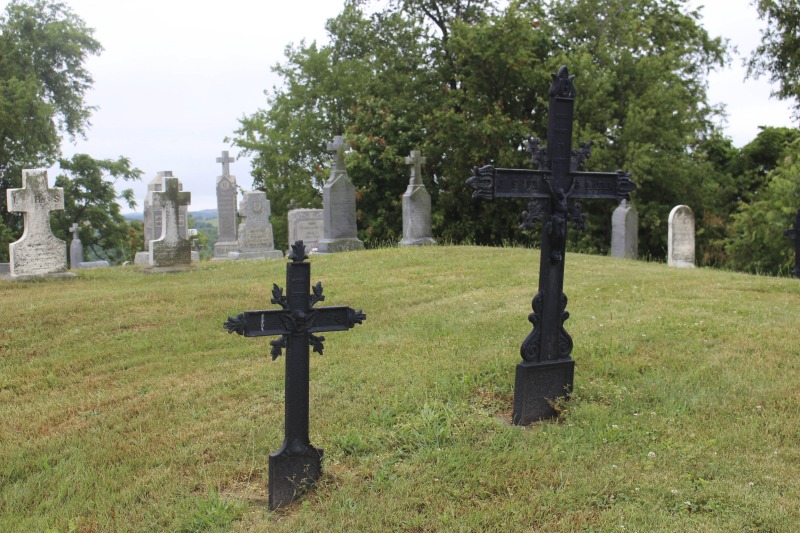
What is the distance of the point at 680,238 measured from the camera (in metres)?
15.3

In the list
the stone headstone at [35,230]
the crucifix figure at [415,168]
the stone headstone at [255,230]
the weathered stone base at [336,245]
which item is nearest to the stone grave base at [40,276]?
the stone headstone at [35,230]

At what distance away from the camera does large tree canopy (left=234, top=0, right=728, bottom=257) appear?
21.6 meters

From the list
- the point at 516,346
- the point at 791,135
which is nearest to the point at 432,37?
the point at 791,135

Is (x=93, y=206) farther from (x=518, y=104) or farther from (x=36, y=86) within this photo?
(x=518, y=104)

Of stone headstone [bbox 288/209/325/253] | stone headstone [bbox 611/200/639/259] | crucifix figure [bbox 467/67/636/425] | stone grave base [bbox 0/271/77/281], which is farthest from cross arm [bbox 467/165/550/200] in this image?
stone headstone [bbox 288/209/325/253]

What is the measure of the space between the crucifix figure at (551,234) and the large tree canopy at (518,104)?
53.3 feet

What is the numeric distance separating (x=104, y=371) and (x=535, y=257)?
346 inches

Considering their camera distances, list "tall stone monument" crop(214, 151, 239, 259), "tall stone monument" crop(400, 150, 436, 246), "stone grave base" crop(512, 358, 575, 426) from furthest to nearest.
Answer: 1. "tall stone monument" crop(214, 151, 239, 259)
2. "tall stone monument" crop(400, 150, 436, 246)
3. "stone grave base" crop(512, 358, 575, 426)

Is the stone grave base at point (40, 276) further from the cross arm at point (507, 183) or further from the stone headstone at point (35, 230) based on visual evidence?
the cross arm at point (507, 183)

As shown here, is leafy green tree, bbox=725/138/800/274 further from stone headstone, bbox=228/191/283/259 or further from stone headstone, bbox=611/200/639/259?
stone headstone, bbox=228/191/283/259

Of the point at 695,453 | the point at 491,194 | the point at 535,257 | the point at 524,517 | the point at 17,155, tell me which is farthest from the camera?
the point at 17,155

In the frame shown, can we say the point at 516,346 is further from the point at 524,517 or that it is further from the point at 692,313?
the point at 524,517

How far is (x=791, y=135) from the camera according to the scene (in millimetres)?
22531

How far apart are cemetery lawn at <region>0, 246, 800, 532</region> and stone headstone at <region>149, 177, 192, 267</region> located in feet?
15.6
